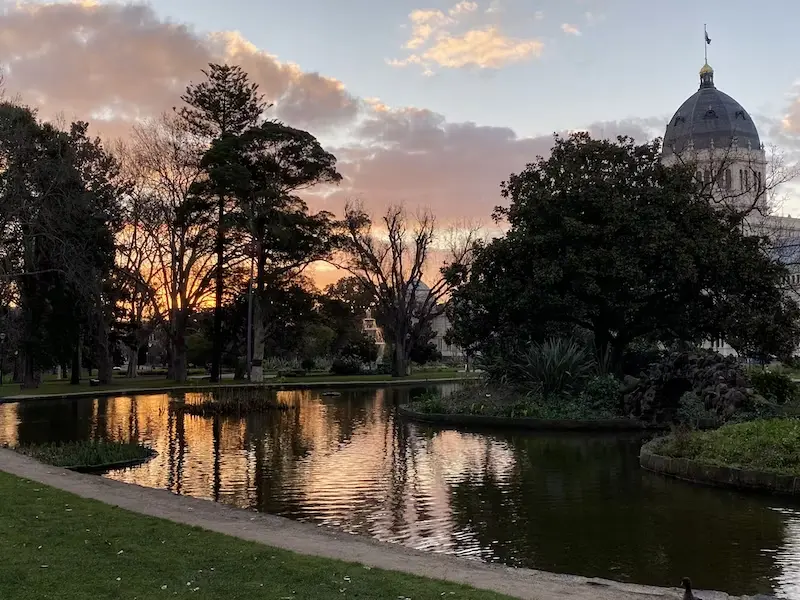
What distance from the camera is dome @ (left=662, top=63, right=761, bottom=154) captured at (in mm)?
97250

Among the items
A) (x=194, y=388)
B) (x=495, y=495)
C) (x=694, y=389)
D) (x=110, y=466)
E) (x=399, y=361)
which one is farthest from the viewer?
(x=399, y=361)

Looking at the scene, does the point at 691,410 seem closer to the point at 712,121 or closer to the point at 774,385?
the point at 774,385

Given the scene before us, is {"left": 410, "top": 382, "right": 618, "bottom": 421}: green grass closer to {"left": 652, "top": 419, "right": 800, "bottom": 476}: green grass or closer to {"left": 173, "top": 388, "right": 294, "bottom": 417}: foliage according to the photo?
{"left": 173, "top": 388, "right": 294, "bottom": 417}: foliage

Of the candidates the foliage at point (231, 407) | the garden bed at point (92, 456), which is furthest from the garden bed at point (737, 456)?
the foliage at point (231, 407)

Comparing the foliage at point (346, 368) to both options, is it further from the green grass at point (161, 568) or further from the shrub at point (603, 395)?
the green grass at point (161, 568)

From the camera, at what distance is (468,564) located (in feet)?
23.1

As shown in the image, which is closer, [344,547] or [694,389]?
[344,547]

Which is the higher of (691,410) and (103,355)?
(103,355)

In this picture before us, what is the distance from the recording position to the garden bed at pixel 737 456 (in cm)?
1134

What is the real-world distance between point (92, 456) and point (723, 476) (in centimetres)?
1102

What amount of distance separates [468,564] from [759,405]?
536 inches

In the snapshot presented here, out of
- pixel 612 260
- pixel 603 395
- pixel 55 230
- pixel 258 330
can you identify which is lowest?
pixel 603 395

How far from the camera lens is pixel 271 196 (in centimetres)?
4441

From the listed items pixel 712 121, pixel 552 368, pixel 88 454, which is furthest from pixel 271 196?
pixel 712 121
